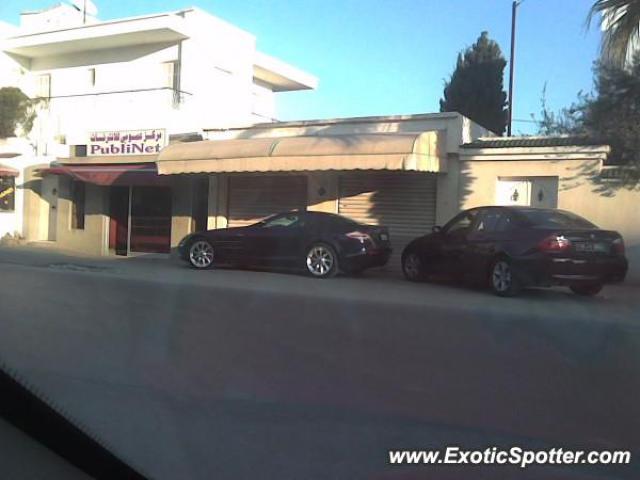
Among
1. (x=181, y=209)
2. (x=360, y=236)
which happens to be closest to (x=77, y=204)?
(x=181, y=209)

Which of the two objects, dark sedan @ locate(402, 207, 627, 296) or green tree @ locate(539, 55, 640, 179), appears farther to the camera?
green tree @ locate(539, 55, 640, 179)

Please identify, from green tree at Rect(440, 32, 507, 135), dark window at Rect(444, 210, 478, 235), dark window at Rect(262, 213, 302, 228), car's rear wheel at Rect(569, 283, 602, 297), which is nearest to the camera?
car's rear wheel at Rect(569, 283, 602, 297)

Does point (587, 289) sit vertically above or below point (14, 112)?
below

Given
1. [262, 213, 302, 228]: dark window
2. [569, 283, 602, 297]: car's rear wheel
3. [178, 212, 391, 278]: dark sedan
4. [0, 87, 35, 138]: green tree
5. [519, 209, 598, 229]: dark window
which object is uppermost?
[0, 87, 35, 138]: green tree

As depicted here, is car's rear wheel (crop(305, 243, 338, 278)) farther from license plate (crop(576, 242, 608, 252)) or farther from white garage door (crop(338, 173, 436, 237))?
license plate (crop(576, 242, 608, 252))

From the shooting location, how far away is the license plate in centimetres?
1072

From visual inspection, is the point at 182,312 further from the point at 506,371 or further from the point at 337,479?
the point at 337,479

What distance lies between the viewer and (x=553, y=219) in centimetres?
1145

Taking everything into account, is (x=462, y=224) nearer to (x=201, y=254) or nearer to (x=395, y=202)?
(x=395, y=202)

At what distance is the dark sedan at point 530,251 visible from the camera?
10.7 metres

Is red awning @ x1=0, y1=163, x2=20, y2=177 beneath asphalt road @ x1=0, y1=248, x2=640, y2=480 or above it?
above

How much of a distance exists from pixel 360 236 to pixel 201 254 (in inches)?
145

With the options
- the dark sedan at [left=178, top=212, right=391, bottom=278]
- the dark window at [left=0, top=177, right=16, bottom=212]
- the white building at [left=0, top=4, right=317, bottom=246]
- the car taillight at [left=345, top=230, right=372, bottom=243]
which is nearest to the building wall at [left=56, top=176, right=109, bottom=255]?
the white building at [left=0, top=4, right=317, bottom=246]

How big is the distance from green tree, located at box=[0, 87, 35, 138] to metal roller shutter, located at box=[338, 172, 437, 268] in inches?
488
